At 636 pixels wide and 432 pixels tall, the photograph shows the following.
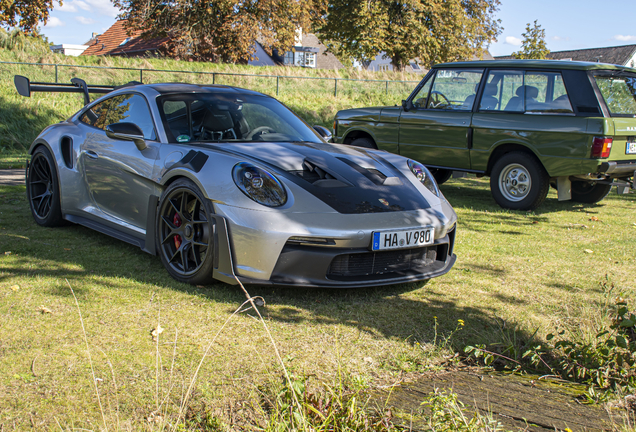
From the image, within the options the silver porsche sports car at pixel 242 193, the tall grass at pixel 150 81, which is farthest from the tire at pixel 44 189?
the tall grass at pixel 150 81

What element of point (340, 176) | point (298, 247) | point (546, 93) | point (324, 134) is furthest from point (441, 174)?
point (298, 247)

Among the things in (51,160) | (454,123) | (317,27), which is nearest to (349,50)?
(317,27)

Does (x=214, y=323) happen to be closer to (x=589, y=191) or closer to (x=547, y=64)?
(x=547, y=64)

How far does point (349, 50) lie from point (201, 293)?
39512mm

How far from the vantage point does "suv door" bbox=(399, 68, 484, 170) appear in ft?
26.6

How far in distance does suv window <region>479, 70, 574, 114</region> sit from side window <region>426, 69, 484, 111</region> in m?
0.21

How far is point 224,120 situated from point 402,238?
1940mm

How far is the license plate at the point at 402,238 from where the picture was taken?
3633 mm

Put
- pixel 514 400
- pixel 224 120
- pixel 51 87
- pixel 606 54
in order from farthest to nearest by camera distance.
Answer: pixel 606 54 < pixel 51 87 < pixel 224 120 < pixel 514 400

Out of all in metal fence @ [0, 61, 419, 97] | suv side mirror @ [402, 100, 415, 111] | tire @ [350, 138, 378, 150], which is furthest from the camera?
metal fence @ [0, 61, 419, 97]

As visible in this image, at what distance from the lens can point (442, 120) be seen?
827 centimetres

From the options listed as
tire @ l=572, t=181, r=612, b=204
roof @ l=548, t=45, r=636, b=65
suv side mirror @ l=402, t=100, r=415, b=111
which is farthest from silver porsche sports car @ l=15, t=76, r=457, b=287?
roof @ l=548, t=45, r=636, b=65

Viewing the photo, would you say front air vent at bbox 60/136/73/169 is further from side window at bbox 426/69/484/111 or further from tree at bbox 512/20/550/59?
tree at bbox 512/20/550/59

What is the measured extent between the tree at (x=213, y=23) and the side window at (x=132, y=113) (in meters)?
27.4
